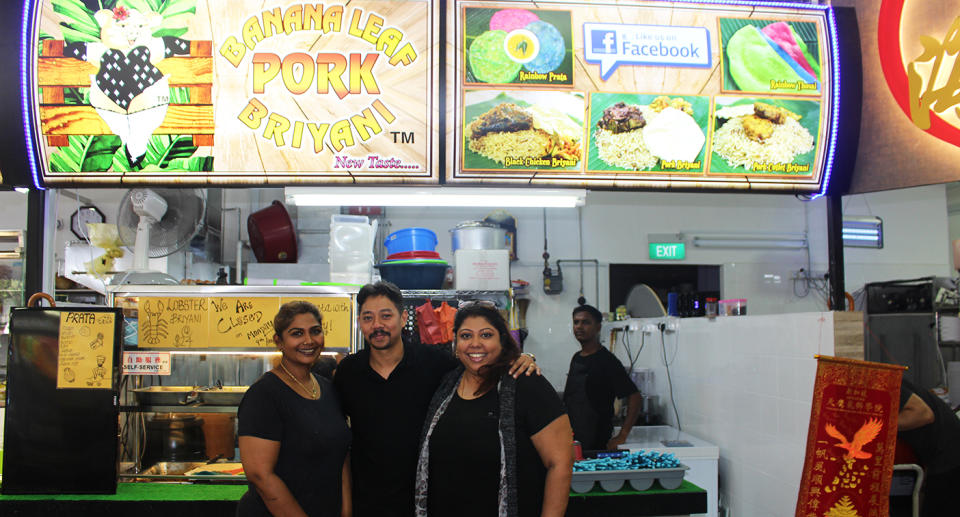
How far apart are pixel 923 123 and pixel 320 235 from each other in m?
6.90

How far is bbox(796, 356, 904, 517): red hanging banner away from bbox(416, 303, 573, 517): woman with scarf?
1554mm

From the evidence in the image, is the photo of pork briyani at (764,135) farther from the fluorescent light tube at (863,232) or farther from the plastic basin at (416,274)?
the fluorescent light tube at (863,232)

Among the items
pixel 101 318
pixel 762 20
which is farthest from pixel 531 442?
pixel 101 318

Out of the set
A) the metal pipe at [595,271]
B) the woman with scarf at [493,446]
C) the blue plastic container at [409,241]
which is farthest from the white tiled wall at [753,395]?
the metal pipe at [595,271]

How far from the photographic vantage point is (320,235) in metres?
8.75

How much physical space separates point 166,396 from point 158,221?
53.6 inches

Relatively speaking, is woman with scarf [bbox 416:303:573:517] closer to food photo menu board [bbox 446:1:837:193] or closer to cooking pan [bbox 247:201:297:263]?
food photo menu board [bbox 446:1:837:193]

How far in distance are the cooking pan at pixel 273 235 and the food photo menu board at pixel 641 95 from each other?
405cm

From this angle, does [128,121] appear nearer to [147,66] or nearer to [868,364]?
[147,66]

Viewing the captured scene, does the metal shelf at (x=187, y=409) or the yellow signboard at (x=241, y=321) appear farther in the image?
the yellow signboard at (x=241, y=321)

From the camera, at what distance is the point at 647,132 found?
3.57 metres

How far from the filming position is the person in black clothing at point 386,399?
2.53 meters

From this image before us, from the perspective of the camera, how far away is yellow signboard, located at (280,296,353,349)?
4.42 meters

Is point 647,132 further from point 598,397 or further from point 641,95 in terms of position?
point 598,397
